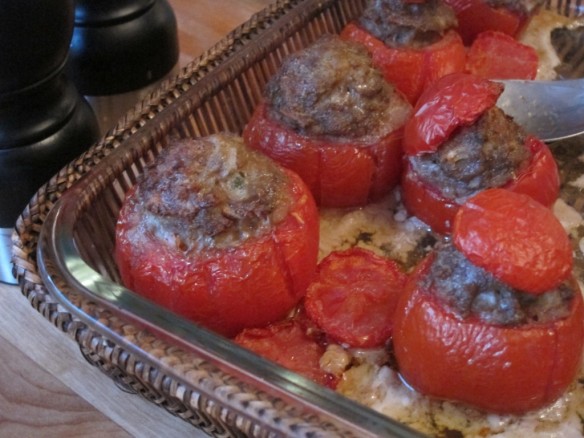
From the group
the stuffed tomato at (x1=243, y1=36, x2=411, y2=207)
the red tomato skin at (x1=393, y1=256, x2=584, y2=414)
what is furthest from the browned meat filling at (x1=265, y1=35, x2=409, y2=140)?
the red tomato skin at (x1=393, y1=256, x2=584, y2=414)

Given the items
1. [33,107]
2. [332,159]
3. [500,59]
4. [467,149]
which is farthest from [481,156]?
[33,107]

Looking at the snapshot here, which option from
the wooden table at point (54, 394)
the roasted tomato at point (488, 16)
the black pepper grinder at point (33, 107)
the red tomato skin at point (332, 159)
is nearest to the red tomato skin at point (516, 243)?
the red tomato skin at point (332, 159)

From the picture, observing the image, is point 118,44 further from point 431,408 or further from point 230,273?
point 431,408

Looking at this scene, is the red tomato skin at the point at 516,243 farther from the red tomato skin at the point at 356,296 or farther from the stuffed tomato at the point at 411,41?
the stuffed tomato at the point at 411,41

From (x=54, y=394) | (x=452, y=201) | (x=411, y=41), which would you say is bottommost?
(x=54, y=394)

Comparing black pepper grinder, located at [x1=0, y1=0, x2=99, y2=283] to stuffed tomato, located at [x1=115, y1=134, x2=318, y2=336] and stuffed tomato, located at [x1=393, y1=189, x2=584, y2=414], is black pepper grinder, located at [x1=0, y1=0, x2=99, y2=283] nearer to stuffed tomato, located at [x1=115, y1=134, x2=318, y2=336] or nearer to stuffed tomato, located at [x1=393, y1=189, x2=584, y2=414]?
stuffed tomato, located at [x1=115, y1=134, x2=318, y2=336]
